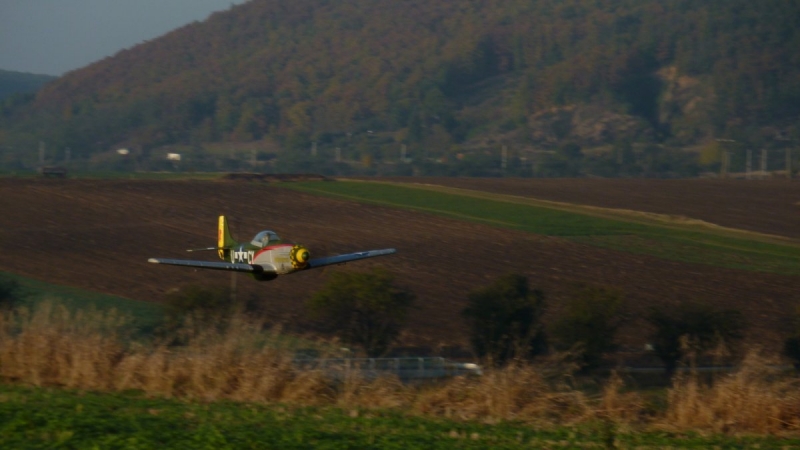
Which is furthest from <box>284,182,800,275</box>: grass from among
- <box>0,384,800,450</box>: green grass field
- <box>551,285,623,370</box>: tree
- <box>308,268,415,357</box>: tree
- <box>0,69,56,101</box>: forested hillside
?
<box>0,69,56,101</box>: forested hillside

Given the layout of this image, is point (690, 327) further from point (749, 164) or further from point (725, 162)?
point (749, 164)

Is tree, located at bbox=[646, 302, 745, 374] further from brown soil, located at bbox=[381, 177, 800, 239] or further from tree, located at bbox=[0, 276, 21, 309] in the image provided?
brown soil, located at bbox=[381, 177, 800, 239]

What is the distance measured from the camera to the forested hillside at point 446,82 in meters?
120

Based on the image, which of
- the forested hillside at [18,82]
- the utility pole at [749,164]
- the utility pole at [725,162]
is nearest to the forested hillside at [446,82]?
the utility pole at [749,164]

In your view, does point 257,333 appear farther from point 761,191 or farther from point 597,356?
point 761,191

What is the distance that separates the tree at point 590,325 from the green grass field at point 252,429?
631 inches

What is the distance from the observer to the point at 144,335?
21.5m

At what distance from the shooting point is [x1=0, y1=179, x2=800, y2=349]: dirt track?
3136 cm

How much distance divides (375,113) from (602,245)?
95.0m

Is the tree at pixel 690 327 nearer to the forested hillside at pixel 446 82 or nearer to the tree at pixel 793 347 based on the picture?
the tree at pixel 793 347

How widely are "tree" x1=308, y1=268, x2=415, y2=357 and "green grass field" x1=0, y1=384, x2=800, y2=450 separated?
16362 mm

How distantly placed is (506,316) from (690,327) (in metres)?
5.76

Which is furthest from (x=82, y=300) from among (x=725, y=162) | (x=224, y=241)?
(x=725, y=162)

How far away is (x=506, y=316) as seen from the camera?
28.2 meters
